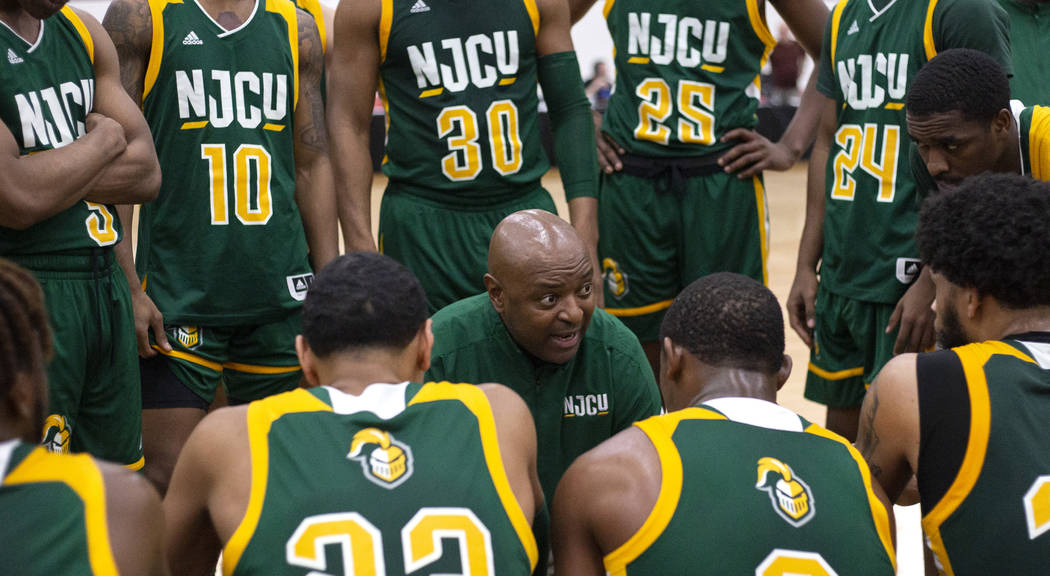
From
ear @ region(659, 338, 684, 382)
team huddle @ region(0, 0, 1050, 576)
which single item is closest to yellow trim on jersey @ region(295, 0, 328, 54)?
team huddle @ region(0, 0, 1050, 576)

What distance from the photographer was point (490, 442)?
2.08m

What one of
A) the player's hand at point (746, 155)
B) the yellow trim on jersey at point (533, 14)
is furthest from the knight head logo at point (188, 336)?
the player's hand at point (746, 155)

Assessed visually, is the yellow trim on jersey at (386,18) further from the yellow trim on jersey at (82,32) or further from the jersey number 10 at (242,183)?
the yellow trim on jersey at (82,32)

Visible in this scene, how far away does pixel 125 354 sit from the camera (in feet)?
10.8

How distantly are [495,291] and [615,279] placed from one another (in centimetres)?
174

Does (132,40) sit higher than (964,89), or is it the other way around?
(132,40)

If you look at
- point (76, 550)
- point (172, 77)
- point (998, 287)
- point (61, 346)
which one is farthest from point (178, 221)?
point (998, 287)

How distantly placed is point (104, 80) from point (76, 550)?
1.93 meters

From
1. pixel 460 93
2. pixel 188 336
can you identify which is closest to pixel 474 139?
pixel 460 93

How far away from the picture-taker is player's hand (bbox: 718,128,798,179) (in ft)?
15.1

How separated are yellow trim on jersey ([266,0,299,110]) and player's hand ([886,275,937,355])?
6.66 feet

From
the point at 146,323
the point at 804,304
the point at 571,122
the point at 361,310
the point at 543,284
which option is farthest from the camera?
the point at 804,304

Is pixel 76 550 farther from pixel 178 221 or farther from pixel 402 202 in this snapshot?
pixel 402 202

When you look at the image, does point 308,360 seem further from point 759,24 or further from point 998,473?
point 759,24
